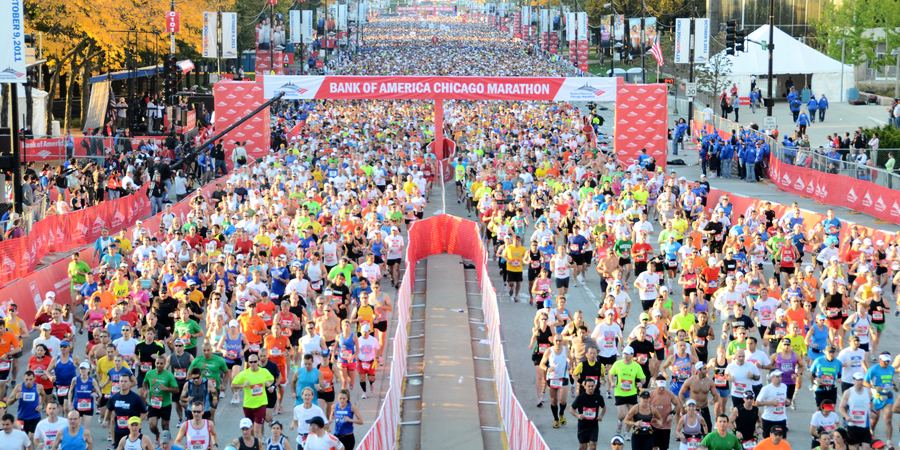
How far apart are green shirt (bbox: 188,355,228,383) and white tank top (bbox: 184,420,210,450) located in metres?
1.81

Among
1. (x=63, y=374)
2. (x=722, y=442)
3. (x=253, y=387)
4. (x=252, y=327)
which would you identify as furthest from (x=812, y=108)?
(x=63, y=374)

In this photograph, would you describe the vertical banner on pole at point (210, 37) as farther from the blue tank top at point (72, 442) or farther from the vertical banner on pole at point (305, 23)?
the blue tank top at point (72, 442)

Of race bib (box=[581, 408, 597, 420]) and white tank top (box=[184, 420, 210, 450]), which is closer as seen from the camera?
white tank top (box=[184, 420, 210, 450])

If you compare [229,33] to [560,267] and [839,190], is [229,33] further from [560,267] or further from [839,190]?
[560,267]

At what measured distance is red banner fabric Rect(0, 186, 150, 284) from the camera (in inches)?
755

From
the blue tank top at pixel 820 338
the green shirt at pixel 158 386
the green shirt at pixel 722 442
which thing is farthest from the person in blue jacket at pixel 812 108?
the green shirt at pixel 158 386

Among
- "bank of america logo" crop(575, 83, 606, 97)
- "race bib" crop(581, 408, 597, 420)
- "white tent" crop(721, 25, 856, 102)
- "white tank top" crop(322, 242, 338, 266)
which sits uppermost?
"white tent" crop(721, 25, 856, 102)

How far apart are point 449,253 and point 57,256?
8209mm

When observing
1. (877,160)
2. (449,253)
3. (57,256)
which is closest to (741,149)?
(877,160)

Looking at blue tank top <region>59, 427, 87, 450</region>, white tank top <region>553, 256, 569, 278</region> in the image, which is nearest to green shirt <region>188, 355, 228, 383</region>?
blue tank top <region>59, 427, 87, 450</region>

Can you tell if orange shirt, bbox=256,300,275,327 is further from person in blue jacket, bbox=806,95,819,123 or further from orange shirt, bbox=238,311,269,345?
person in blue jacket, bbox=806,95,819,123

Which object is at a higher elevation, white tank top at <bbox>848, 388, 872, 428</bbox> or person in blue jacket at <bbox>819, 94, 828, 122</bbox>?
person in blue jacket at <bbox>819, 94, 828, 122</bbox>

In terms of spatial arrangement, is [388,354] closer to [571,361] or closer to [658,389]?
[571,361]

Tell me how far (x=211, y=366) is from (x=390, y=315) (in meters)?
6.18
